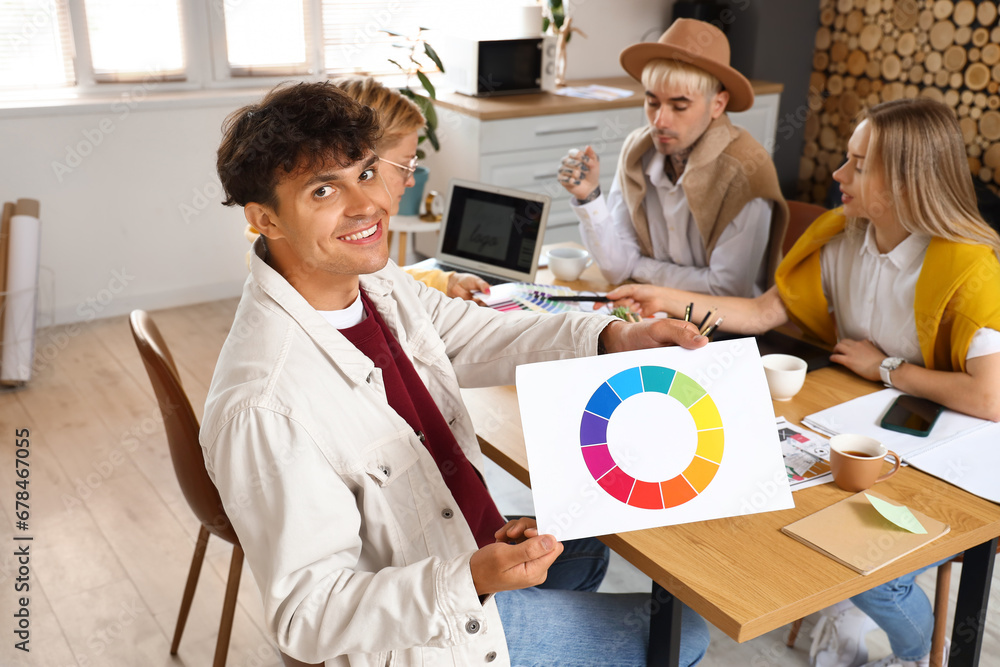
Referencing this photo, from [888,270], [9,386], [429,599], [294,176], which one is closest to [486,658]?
[429,599]

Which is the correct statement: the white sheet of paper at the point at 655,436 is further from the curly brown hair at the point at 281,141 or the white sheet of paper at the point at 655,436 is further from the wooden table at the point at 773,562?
the curly brown hair at the point at 281,141

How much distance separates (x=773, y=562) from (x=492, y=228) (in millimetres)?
1324

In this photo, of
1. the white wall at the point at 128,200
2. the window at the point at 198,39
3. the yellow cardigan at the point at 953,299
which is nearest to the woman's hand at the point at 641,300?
the yellow cardigan at the point at 953,299

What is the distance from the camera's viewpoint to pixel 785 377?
5.30 feet

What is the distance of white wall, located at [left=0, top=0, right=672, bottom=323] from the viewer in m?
3.69

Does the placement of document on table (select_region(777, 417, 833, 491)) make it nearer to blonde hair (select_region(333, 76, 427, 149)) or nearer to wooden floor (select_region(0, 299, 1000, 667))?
wooden floor (select_region(0, 299, 1000, 667))

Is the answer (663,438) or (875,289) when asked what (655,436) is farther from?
(875,289)

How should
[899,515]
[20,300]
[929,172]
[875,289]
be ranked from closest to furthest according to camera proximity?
[899,515] → [929,172] → [875,289] → [20,300]

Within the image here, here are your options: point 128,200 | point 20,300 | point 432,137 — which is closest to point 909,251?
point 432,137

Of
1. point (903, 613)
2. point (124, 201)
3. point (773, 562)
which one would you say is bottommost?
point (903, 613)

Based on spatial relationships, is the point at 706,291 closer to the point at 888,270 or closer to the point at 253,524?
the point at 888,270

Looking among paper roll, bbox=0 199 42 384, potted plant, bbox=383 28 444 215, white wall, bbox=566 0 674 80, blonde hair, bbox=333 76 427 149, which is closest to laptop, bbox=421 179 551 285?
blonde hair, bbox=333 76 427 149

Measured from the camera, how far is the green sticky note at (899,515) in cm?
123

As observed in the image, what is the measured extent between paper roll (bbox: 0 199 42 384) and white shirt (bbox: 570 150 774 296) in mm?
2328
